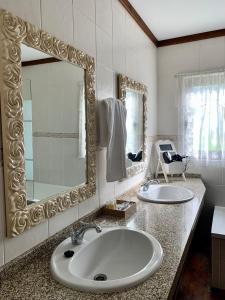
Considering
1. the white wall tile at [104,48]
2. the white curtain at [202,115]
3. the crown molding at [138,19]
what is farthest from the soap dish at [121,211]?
the crown molding at [138,19]

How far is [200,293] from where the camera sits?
80.0 inches

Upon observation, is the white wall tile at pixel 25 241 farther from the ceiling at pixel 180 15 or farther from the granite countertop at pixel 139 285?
the ceiling at pixel 180 15

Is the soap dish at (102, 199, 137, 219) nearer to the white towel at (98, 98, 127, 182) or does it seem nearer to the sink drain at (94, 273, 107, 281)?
the white towel at (98, 98, 127, 182)

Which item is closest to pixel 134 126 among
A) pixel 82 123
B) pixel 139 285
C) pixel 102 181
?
pixel 102 181

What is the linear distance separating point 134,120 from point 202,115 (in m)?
0.92

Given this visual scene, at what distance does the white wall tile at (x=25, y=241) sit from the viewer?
0.99 metres

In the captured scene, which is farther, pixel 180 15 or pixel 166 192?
pixel 166 192

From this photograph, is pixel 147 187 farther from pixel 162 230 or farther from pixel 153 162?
pixel 162 230

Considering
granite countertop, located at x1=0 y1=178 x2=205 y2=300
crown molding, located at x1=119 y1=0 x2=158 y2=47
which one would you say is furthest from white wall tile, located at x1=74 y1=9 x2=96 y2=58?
granite countertop, located at x1=0 y1=178 x2=205 y2=300

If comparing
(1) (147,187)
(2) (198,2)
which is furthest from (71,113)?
(2) (198,2)

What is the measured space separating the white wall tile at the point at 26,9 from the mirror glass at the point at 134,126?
1090 millimetres

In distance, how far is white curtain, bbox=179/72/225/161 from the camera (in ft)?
8.78

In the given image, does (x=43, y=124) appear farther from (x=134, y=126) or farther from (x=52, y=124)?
(x=134, y=126)

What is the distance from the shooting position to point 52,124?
125 centimetres
